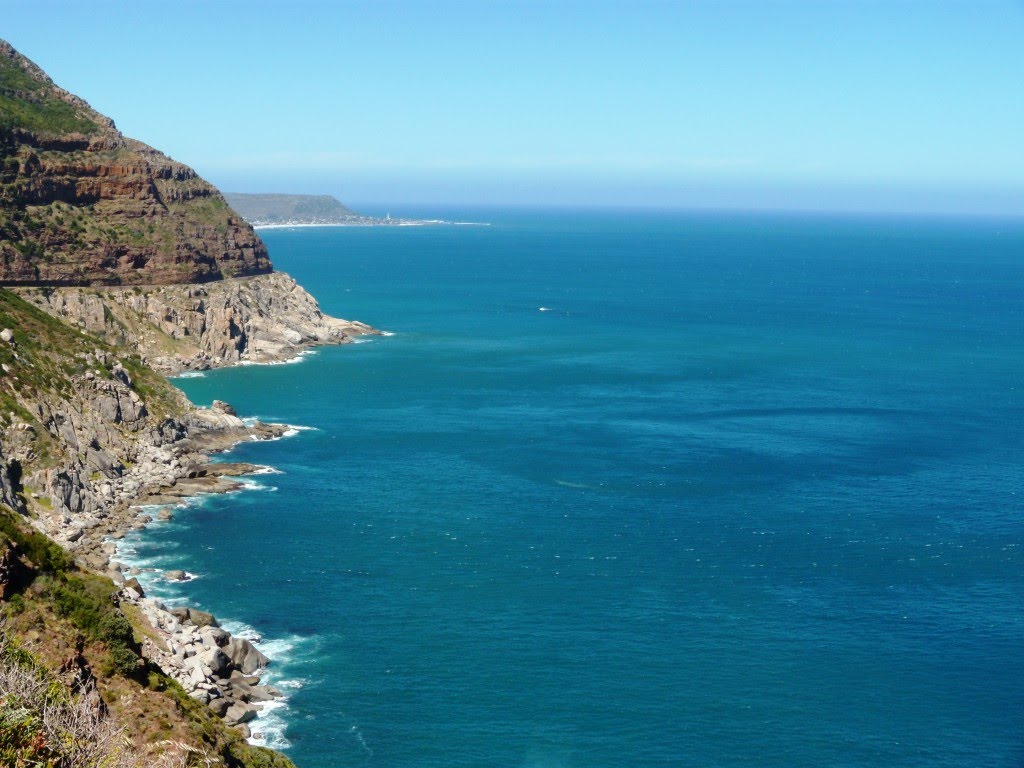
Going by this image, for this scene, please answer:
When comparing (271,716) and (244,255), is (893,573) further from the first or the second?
(244,255)

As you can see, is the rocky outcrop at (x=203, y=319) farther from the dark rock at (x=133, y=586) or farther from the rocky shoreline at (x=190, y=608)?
the dark rock at (x=133, y=586)

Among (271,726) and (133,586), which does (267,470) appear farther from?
(271,726)

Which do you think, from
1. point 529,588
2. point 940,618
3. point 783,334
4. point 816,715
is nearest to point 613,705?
point 816,715

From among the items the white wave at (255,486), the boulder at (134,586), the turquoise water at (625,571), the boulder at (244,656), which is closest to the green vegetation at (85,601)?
the boulder at (244,656)

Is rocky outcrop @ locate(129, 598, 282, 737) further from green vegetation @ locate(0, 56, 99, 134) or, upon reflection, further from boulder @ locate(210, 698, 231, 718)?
green vegetation @ locate(0, 56, 99, 134)

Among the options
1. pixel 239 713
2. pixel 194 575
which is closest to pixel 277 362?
pixel 194 575

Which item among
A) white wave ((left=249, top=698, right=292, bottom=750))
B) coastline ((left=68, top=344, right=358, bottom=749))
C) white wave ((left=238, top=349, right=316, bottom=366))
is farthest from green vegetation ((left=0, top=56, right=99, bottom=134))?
white wave ((left=249, top=698, right=292, bottom=750))
